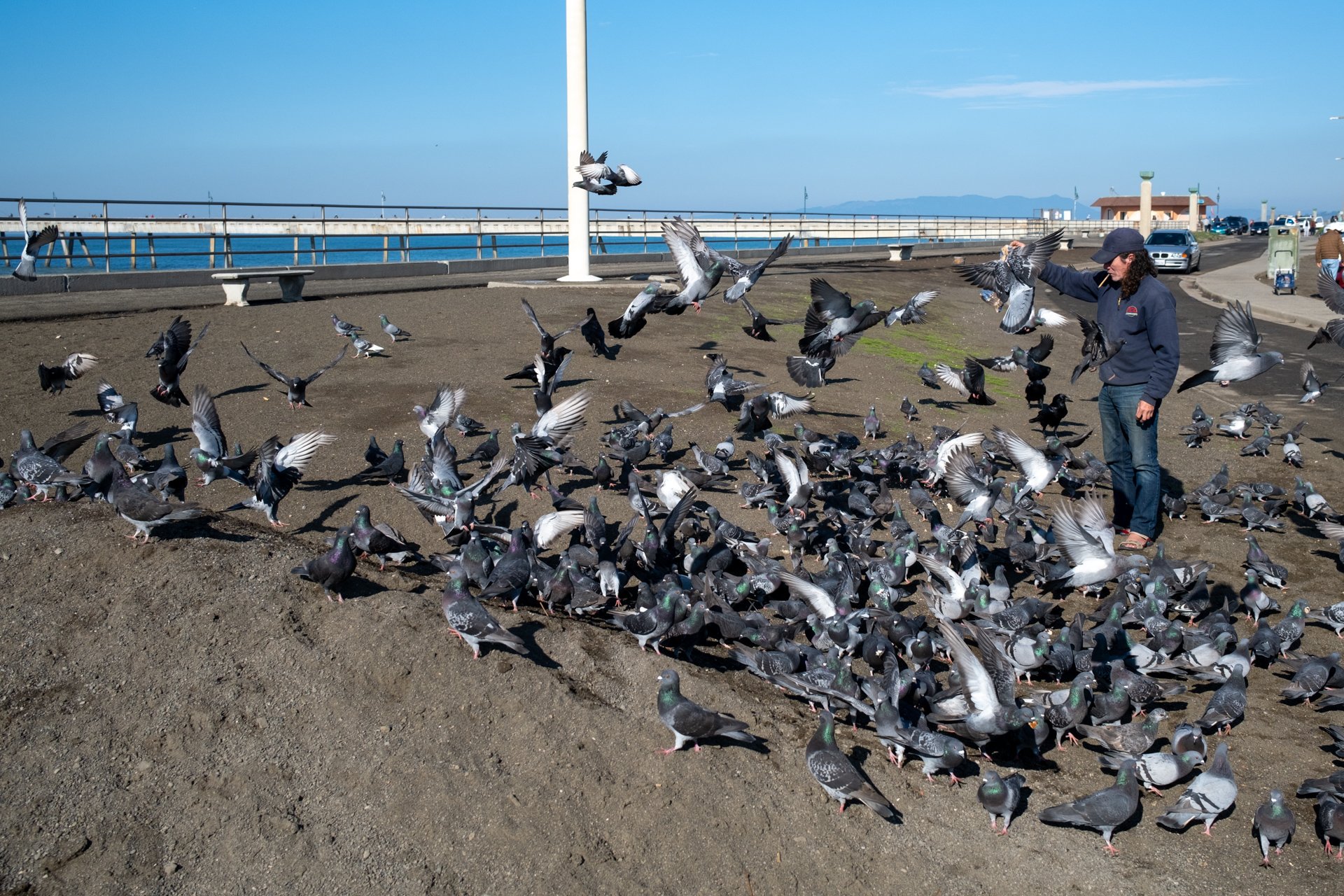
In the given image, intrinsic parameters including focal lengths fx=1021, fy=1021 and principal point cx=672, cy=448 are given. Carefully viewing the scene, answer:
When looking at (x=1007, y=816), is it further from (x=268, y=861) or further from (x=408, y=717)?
(x=268, y=861)

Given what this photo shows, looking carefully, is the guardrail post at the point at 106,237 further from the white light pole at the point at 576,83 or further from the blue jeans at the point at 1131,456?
the blue jeans at the point at 1131,456

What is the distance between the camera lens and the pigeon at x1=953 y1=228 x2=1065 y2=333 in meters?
9.82

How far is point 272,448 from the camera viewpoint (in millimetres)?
8508

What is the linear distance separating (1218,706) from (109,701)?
595 cm

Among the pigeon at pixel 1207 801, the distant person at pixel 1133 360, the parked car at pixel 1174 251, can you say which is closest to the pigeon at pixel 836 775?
the pigeon at pixel 1207 801

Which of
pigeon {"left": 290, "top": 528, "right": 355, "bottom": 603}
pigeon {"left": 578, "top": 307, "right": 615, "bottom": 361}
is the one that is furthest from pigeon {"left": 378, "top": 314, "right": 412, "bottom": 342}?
pigeon {"left": 290, "top": 528, "right": 355, "bottom": 603}

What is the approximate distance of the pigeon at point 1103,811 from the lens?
16.0 ft

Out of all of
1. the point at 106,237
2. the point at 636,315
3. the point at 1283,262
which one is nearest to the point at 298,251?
the point at 106,237

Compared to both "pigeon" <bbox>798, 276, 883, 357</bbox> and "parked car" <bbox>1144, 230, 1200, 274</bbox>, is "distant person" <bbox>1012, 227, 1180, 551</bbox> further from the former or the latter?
"parked car" <bbox>1144, 230, 1200, 274</bbox>

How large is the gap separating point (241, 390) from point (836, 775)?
8639 millimetres

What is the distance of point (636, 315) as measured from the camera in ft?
36.1

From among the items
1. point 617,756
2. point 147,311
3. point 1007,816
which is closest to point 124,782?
point 617,756

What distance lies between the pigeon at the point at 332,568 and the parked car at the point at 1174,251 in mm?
41267

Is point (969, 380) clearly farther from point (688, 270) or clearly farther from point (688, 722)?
point (688, 722)
